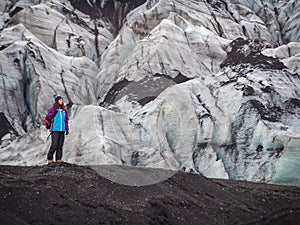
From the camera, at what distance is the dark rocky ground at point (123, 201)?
8578 millimetres

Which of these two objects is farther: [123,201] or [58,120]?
[58,120]

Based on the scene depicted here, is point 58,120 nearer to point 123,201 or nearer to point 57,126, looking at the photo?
point 57,126

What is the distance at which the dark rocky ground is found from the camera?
28.1 feet

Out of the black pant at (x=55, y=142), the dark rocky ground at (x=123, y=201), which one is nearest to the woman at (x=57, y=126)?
the black pant at (x=55, y=142)

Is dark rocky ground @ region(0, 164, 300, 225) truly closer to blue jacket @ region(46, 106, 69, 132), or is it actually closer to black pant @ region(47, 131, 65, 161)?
black pant @ region(47, 131, 65, 161)

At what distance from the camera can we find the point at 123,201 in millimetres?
9609

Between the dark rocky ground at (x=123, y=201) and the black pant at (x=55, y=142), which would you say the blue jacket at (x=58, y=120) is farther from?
the dark rocky ground at (x=123, y=201)

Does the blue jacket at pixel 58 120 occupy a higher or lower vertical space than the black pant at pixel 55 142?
higher

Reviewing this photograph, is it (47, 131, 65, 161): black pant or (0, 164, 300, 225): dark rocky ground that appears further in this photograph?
(47, 131, 65, 161): black pant

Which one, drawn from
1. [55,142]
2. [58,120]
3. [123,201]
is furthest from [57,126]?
[123,201]

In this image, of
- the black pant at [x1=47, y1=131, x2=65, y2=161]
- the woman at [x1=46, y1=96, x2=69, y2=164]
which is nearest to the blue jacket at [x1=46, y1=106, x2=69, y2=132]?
the woman at [x1=46, y1=96, x2=69, y2=164]

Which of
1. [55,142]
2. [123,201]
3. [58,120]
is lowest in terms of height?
[123,201]

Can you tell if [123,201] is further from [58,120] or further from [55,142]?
[58,120]

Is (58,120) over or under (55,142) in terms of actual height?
over
